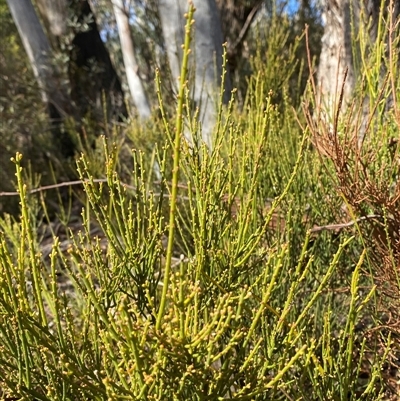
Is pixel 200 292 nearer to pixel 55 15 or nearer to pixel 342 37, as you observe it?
pixel 342 37

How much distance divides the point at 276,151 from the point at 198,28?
163 cm

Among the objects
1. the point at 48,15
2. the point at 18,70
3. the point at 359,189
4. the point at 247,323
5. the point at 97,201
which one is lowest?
the point at 247,323

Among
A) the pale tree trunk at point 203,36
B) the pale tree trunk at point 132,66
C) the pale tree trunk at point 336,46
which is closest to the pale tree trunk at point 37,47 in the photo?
the pale tree trunk at point 132,66

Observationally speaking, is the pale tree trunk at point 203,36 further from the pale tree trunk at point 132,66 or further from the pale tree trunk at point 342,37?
the pale tree trunk at point 132,66

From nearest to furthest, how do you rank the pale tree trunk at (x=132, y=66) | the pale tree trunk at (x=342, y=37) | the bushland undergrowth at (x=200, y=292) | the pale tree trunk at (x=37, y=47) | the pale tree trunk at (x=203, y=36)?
the bushland undergrowth at (x=200, y=292) → the pale tree trunk at (x=342, y=37) → the pale tree trunk at (x=203, y=36) → the pale tree trunk at (x=132, y=66) → the pale tree trunk at (x=37, y=47)

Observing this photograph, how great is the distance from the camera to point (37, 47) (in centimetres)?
519

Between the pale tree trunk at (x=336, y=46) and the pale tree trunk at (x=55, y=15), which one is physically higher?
the pale tree trunk at (x=55, y=15)

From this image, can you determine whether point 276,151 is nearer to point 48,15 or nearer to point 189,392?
point 189,392

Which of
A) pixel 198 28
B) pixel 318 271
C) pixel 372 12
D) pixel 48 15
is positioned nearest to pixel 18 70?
pixel 48 15

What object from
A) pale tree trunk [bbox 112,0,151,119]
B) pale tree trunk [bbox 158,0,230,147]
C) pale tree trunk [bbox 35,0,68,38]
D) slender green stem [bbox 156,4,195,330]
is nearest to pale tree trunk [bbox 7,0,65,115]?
pale tree trunk [bbox 35,0,68,38]

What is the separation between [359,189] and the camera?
4.87ft

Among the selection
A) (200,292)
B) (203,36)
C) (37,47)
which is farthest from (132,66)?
(200,292)

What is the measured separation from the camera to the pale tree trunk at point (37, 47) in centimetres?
505

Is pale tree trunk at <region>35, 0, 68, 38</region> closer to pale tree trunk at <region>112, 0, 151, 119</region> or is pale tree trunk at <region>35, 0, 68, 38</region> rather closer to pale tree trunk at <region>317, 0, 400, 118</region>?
pale tree trunk at <region>112, 0, 151, 119</region>
